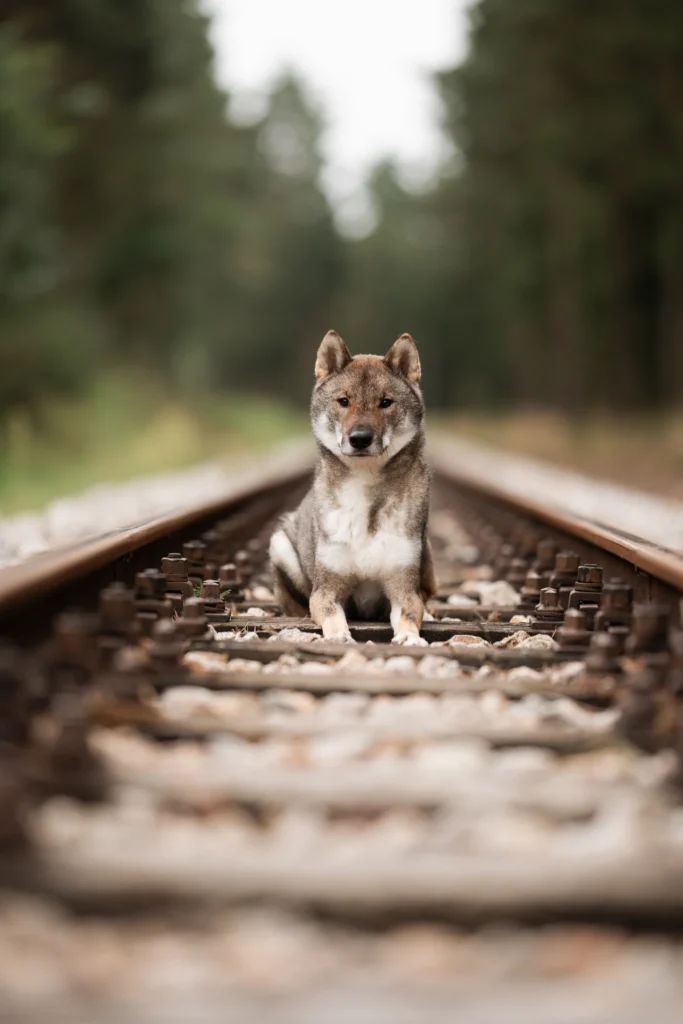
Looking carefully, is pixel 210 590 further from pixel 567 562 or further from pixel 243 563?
pixel 567 562

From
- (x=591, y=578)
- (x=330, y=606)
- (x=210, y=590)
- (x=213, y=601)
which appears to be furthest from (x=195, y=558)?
(x=591, y=578)

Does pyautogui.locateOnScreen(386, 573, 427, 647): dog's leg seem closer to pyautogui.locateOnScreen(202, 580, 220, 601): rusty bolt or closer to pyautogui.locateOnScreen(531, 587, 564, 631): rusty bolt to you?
pyautogui.locateOnScreen(531, 587, 564, 631): rusty bolt

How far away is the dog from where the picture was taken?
4801mm

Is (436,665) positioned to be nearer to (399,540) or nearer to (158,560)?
(399,540)

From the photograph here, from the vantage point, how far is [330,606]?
15.7 feet

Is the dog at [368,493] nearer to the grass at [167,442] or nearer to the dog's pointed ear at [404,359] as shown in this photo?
the dog's pointed ear at [404,359]

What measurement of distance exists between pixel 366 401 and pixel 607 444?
17.5 metres

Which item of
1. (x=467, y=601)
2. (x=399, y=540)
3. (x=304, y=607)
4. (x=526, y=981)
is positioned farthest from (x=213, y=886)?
(x=467, y=601)

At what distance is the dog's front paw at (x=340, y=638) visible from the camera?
433 centimetres

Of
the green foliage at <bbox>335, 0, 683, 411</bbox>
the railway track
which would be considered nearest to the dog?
the railway track

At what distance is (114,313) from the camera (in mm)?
27312

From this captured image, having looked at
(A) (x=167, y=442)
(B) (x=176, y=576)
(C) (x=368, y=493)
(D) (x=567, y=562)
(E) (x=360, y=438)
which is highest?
(E) (x=360, y=438)

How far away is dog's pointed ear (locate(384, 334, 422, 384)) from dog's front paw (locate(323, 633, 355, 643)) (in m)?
1.38

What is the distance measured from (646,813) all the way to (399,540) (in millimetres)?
2603
